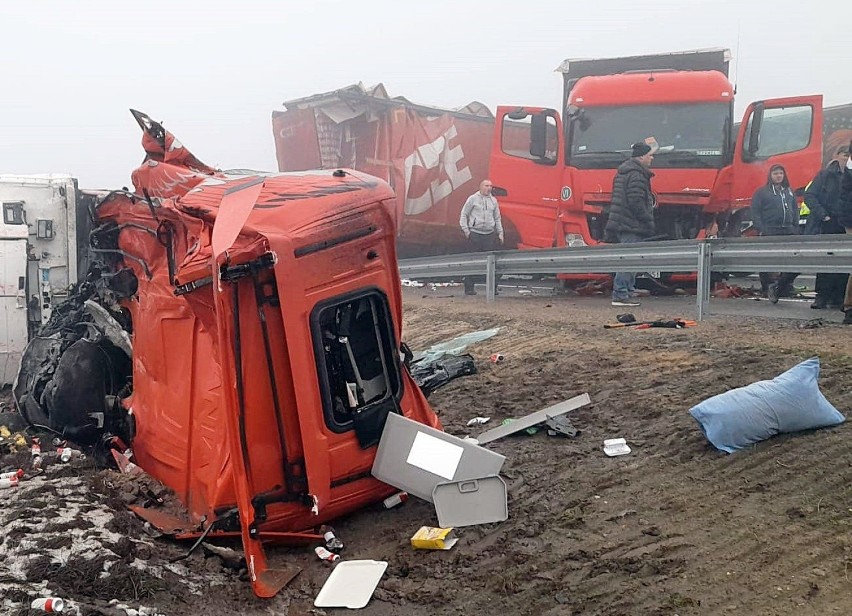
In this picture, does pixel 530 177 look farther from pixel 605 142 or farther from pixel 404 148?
pixel 404 148

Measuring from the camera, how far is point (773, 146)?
10.4 metres

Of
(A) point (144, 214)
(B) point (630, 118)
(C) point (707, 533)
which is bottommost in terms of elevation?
(C) point (707, 533)

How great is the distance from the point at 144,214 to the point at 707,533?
3.51 meters

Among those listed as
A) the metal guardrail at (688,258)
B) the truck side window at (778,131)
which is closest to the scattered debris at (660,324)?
the metal guardrail at (688,258)

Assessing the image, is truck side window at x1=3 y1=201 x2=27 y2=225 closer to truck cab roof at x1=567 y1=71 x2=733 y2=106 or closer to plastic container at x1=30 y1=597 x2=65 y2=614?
plastic container at x1=30 y1=597 x2=65 y2=614

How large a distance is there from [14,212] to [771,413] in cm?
547

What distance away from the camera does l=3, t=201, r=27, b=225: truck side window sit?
609cm

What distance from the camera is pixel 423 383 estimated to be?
6332 millimetres

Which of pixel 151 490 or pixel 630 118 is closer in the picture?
pixel 151 490

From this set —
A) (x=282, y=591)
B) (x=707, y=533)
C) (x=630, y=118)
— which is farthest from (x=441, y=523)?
(x=630, y=118)

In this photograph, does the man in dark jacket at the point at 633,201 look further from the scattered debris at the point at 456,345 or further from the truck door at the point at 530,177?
the scattered debris at the point at 456,345

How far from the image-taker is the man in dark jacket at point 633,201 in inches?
378

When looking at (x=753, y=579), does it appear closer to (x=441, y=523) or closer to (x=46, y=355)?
Result: (x=441, y=523)

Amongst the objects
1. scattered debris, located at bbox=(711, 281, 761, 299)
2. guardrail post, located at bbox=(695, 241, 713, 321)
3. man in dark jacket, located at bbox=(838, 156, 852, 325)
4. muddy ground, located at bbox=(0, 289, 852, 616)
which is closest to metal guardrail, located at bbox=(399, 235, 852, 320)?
guardrail post, located at bbox=(695, 241, 713, 321)
